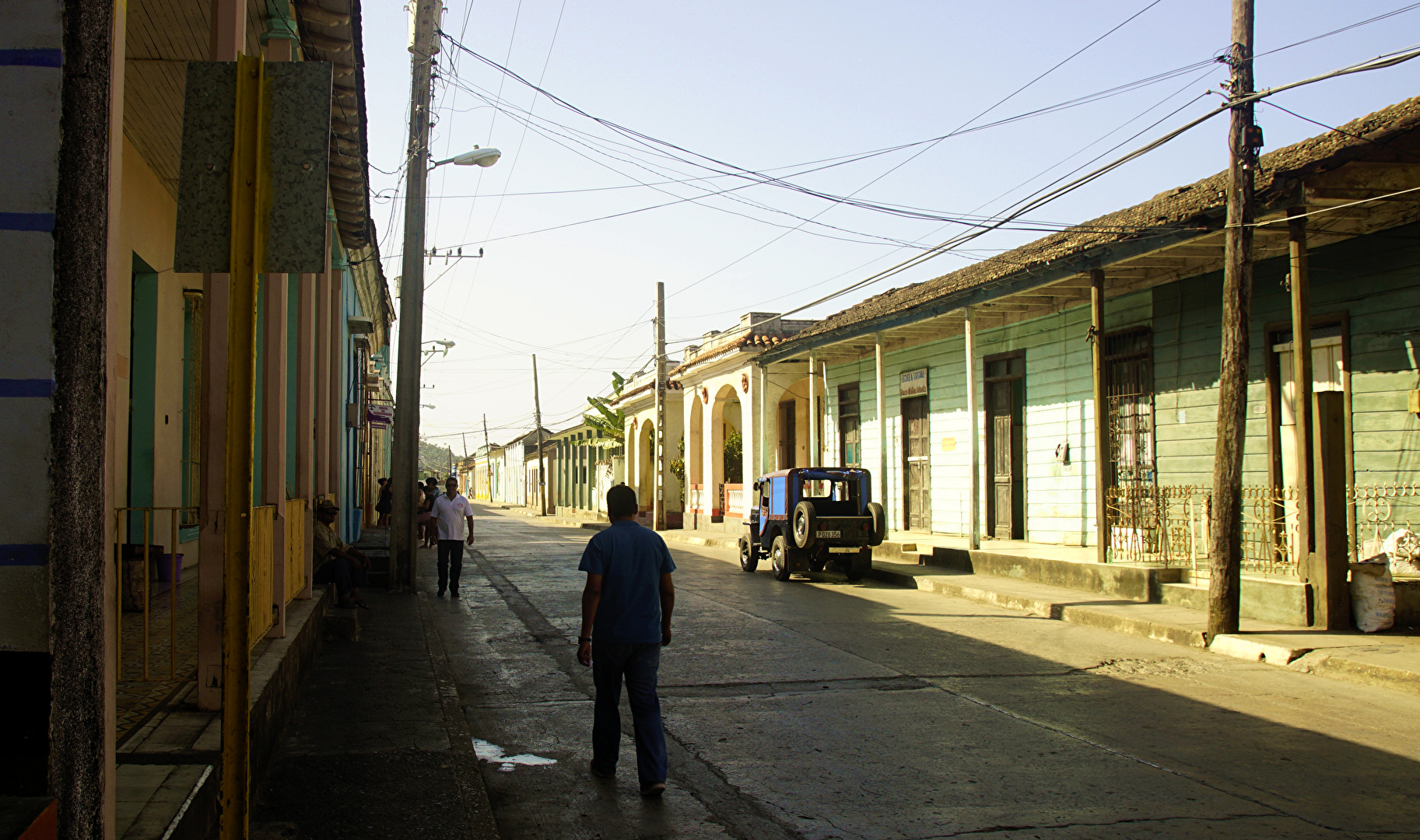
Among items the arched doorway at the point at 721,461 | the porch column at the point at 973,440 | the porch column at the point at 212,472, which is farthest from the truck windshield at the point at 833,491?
the porch column at the point at 212,472

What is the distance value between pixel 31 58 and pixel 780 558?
595 inches

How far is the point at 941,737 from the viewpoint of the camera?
666cm

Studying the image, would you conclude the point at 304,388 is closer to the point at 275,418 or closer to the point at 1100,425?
the point at 275,418

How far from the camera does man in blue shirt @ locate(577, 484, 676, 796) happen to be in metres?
5.61

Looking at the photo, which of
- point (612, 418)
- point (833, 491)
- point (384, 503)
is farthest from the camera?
point (612, 418)

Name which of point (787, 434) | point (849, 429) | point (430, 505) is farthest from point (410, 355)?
point (787, 434)

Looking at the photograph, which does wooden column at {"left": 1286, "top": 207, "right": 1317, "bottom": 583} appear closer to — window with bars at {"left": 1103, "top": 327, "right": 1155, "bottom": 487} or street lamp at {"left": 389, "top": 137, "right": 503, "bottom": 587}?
window with bars at {"left": 1103, "top": 327, "right": 1155, "bottom": 487}

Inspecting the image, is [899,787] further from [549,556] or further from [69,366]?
[549,556]

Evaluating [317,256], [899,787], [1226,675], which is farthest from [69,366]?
[1226,675]

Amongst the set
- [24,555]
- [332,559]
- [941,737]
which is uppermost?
[24,555]

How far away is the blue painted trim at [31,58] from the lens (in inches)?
119

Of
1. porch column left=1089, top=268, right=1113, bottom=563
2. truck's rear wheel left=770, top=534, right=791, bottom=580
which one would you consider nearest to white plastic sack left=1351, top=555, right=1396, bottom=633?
porch column left=1089, top=268, right=1113, bottom=563

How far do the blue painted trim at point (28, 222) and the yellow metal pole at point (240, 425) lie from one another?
49 centimetres

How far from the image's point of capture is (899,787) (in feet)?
18.2
